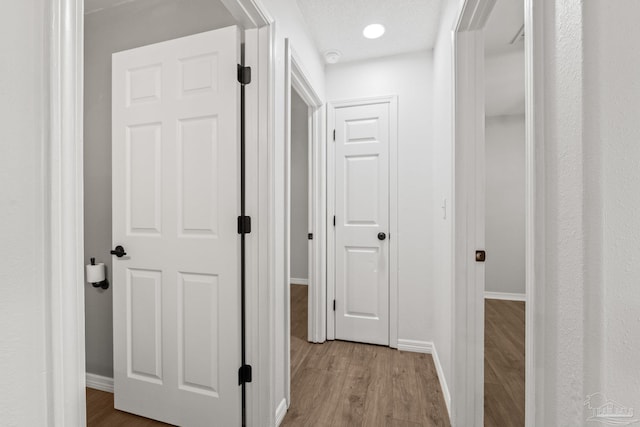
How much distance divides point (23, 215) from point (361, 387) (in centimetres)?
198

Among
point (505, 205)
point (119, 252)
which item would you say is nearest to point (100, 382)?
point (119, 252)

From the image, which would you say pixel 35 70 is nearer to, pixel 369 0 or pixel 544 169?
pixel 544 169

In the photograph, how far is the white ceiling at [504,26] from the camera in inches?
79.4

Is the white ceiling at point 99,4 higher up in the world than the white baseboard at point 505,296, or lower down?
higher up

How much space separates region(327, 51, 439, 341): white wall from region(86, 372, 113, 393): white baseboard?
84.6 inches

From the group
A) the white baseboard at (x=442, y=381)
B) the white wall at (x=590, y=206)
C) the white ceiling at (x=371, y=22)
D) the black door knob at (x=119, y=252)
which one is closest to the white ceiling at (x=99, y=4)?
the white ceiling at (x=371, y=22)

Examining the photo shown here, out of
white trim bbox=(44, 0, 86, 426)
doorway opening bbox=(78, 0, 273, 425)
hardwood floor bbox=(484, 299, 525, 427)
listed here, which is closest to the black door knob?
doorway opening bbox=(78, 0, 273, 425)

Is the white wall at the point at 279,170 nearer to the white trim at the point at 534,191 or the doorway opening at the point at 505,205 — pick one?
the white trim at the point at 534,191

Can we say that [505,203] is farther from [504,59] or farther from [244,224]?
[244,224]

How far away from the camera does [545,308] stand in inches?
23.8

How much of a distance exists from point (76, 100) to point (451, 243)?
5.09ft

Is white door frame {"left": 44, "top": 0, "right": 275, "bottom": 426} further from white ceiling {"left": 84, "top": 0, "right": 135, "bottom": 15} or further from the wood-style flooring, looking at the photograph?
→ white ceiling {"left": 84, "top": 0, "right": 135, "bottom": 15}

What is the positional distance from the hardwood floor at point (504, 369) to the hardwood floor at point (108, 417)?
6.29 ft

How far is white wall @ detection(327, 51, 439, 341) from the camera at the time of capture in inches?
94.5
